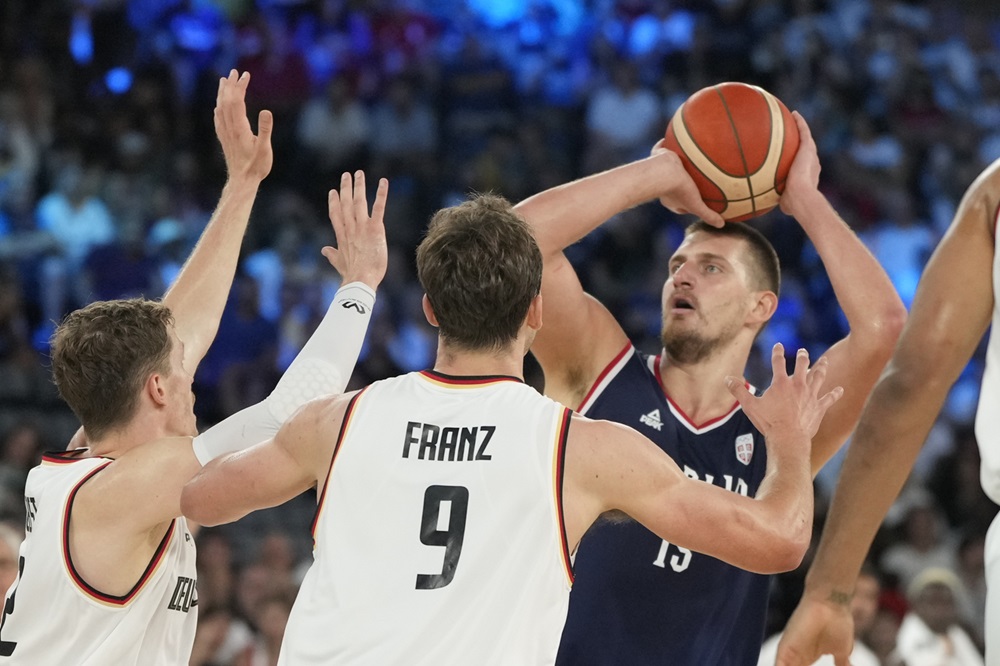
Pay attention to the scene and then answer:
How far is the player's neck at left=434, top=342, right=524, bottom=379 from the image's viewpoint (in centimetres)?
315

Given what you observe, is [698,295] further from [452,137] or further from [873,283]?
[452,137]

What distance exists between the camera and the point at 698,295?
467 cm

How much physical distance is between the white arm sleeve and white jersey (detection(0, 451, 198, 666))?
0.34 meters

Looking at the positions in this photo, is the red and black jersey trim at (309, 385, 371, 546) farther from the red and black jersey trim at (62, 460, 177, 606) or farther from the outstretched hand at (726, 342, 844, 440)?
the outstretched hand at (726, 342, 844, 440)

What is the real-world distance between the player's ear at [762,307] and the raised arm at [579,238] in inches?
12.9

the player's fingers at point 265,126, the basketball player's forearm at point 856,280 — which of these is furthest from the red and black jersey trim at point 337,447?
the basketball player's forearm at point 856,280

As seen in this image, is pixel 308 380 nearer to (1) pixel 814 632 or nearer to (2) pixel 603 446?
(2) pixel 603 446

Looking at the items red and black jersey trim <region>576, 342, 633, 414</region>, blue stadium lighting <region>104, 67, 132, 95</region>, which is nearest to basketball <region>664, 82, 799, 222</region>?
red and black jersey trim <region>576, 342, 633, 414</region>

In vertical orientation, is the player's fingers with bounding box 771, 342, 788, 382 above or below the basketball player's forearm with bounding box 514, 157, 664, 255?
below

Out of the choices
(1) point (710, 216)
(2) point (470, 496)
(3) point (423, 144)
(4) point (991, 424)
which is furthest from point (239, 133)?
(3) point (423, 144)

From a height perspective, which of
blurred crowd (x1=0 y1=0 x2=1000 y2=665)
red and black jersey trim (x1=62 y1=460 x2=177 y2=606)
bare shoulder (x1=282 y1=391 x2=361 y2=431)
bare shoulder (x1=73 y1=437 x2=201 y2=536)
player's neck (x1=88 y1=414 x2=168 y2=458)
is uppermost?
blurred crowd (x1=0 y1=0 x2=1000 y2=665)

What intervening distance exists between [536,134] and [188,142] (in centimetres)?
364

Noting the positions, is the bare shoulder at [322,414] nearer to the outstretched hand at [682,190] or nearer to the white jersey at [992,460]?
the white jersey at [992,460]

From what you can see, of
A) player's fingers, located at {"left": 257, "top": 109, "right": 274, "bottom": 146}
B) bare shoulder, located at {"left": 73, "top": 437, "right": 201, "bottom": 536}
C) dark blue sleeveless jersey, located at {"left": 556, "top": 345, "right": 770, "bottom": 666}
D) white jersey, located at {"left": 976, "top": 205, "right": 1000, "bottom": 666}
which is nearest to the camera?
white jersey, located at {"left": 976, "top": 205, "right": 1000, "bottom": 666}
